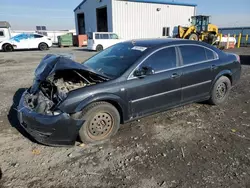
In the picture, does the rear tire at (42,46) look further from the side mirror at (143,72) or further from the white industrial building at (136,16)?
the side mirror at (143,72)

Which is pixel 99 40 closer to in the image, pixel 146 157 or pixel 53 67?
pixel 53 67

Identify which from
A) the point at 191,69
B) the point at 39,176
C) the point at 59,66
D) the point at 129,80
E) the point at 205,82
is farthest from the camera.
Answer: the point at 205,82

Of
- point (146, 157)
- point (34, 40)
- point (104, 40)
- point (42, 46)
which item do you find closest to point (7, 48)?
point (34, 40)

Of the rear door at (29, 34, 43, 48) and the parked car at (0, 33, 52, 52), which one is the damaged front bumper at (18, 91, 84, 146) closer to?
the parked car at (0, 33, 52, 52)

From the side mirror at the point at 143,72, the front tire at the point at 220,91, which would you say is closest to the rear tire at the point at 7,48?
the side mirror at the point at 143,72

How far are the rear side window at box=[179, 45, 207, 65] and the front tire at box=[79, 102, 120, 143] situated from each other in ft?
5.97

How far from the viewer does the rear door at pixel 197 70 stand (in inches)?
165

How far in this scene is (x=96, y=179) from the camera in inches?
103

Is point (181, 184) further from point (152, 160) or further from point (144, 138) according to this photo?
point (144, 138)

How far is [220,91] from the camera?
16.2ft

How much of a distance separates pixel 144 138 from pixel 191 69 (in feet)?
5.60

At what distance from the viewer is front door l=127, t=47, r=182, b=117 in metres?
3.63

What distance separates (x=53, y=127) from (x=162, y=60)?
222 cm

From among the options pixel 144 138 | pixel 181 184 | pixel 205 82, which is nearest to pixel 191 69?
pixel 205 82
